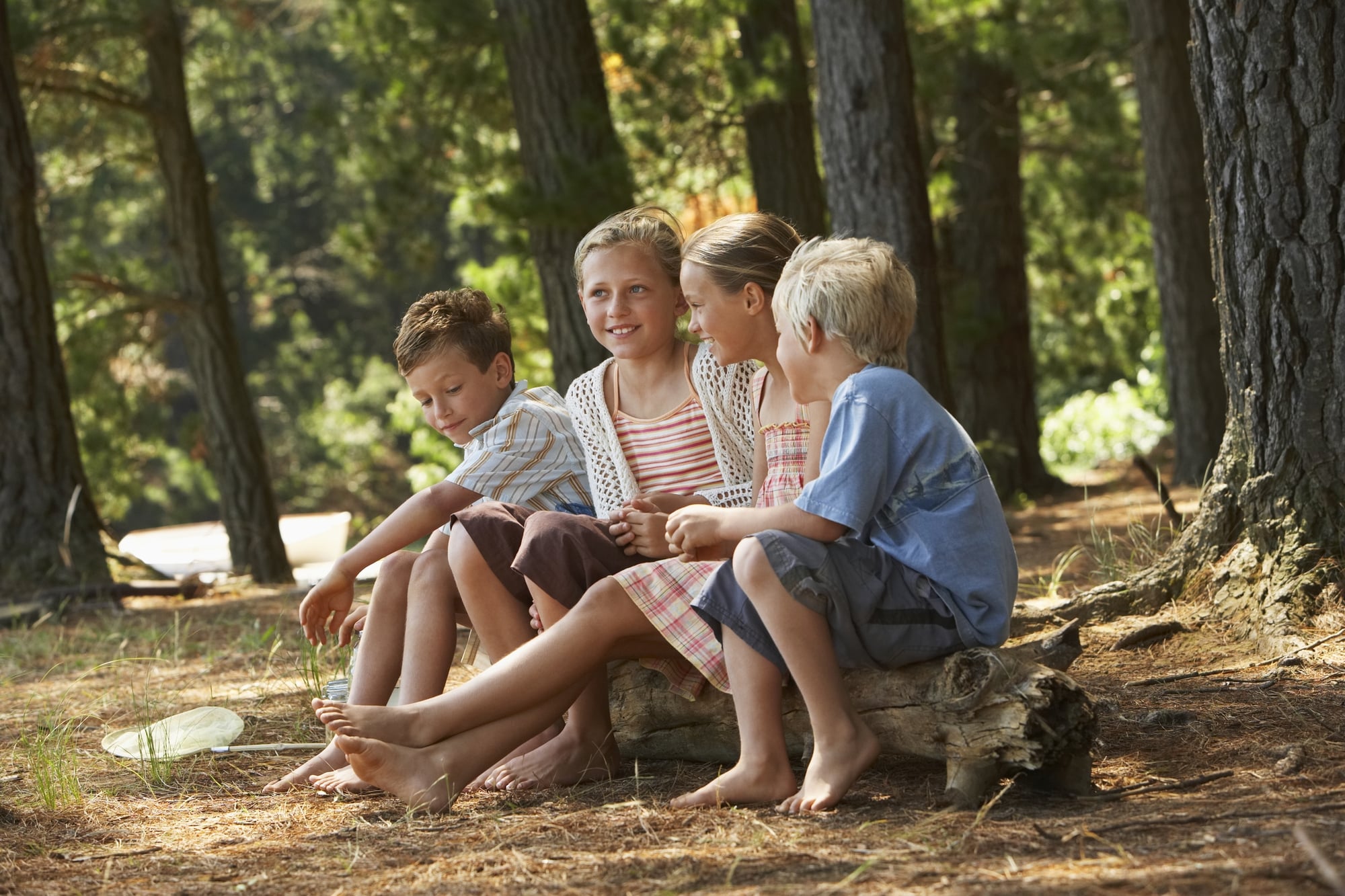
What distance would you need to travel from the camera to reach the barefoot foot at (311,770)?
2629mm

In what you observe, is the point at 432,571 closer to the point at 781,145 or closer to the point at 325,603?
the point at 325,603

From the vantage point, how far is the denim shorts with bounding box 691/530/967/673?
220 cm

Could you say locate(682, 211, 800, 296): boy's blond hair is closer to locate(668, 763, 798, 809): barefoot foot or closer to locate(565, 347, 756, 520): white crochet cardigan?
locate(565, 347, 756, 520): white crochet cardigan

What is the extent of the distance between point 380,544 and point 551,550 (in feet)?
1.58

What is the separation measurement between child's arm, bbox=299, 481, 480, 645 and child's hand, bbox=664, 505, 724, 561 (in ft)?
2.16

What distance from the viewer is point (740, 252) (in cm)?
267

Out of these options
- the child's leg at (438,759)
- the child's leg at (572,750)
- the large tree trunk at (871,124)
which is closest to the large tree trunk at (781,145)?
the large tree trunk at (871,124)

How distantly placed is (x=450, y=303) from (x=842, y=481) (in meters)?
1.15

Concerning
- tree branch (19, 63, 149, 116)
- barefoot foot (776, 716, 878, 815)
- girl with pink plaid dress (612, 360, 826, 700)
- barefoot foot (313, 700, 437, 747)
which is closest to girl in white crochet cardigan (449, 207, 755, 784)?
girl with pink plaid dress (612, 360, 826, 700)

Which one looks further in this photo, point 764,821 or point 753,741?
point 753,741

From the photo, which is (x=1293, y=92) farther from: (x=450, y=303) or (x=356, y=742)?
(x=356, y=742)

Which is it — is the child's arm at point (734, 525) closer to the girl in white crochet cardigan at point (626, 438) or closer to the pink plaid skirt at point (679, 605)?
the pink plaid skirt at point (679, 605)

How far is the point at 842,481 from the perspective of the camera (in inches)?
86.2

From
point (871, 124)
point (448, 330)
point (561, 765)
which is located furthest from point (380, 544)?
point (871, 124)
